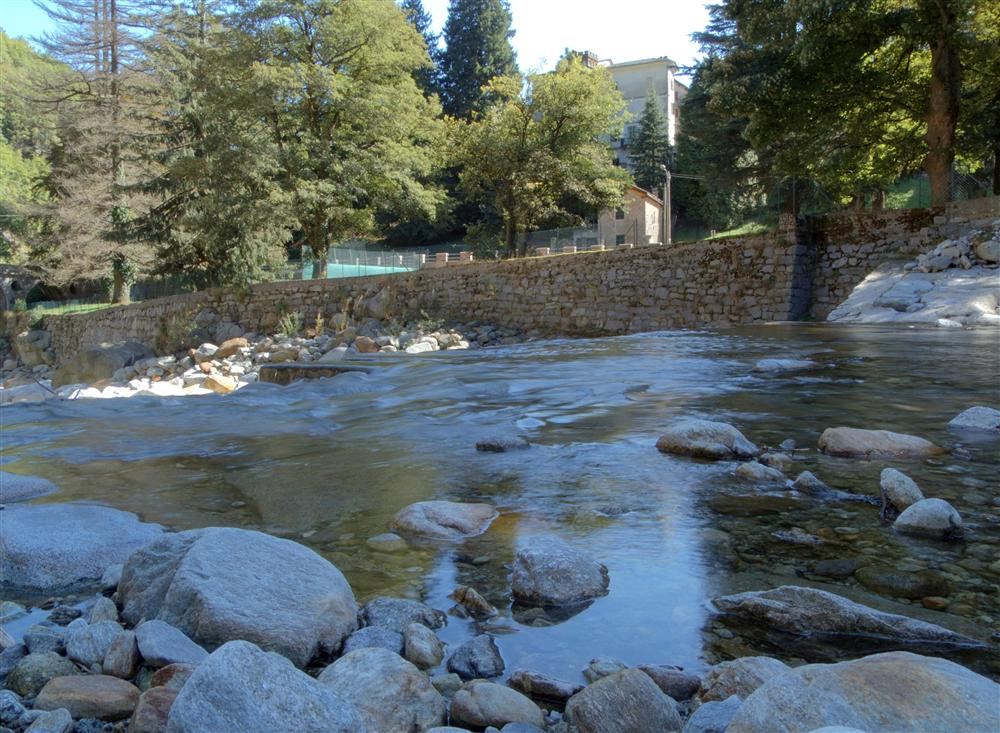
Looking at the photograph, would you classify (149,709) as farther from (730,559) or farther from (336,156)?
(336,156)

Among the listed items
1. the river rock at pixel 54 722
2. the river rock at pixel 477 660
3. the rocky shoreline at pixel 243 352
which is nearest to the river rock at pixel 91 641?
the river rock at pixel 54 722

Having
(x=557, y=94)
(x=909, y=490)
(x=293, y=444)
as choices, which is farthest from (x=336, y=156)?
(x=909, y=490)

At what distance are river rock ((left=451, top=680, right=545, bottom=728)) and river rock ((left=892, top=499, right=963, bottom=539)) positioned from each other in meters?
2.08

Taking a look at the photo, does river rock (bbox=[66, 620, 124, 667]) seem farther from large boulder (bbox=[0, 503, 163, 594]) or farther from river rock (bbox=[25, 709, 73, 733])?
large boulder (bbox=[0, 503, 163, 594])

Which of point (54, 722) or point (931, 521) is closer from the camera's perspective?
point (54, 722)

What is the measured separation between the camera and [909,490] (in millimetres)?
3586

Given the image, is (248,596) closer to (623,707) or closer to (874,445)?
(623,707)

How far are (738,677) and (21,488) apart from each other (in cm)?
451

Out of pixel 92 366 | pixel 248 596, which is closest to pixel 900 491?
pixel 248 596

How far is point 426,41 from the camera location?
179 ft

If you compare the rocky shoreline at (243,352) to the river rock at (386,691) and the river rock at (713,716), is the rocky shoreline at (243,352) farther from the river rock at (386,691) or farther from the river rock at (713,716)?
the river rock at (713,716)

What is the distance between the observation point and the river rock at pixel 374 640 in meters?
2.45

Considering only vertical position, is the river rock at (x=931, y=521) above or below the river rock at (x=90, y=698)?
above

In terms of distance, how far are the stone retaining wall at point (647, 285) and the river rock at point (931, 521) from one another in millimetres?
14535
